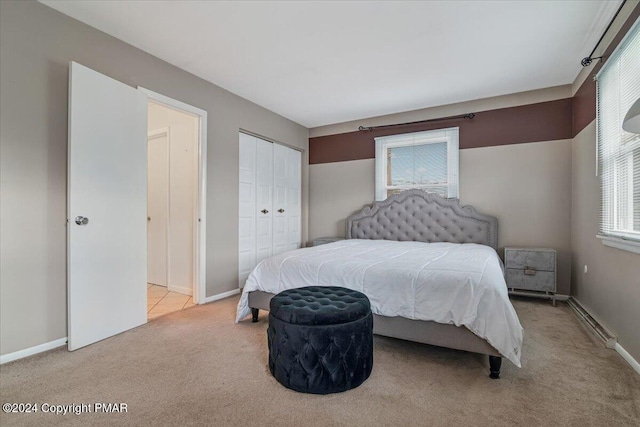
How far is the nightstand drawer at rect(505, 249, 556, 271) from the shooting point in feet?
11.9

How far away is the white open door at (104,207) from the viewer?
8.09 feet

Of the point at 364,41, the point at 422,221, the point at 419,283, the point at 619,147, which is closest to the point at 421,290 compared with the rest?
the point at 419,283

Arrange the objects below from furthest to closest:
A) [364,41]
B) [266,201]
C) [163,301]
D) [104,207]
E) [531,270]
Answer: [266,201]
[163,301]
[531,270]
[364,41]
[104,207]

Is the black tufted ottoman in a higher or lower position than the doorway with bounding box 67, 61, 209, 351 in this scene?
lower

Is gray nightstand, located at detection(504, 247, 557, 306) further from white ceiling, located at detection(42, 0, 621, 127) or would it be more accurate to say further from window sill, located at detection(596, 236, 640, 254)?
white ceiling, located at detection(42, 0, 621, 127)

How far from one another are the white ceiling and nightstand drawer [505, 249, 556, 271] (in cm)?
207

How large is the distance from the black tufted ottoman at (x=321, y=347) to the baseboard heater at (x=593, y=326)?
2.02 metres

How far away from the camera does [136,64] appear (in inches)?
119

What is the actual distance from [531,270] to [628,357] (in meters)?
1.56

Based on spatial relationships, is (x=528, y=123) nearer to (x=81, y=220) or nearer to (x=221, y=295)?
(x=221, y=295)

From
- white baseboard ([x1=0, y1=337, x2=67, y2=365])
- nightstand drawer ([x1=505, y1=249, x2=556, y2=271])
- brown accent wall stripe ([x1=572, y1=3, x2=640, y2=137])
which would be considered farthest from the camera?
nightstand drawer ([x1=505, y1=249, x2=556, y2=271])

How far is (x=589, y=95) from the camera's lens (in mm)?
3254

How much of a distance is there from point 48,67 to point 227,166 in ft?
6.33

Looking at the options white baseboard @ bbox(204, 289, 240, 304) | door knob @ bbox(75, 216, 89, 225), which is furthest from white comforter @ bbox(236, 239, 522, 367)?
door knob @ bbox(75, 216, 89, 225)
